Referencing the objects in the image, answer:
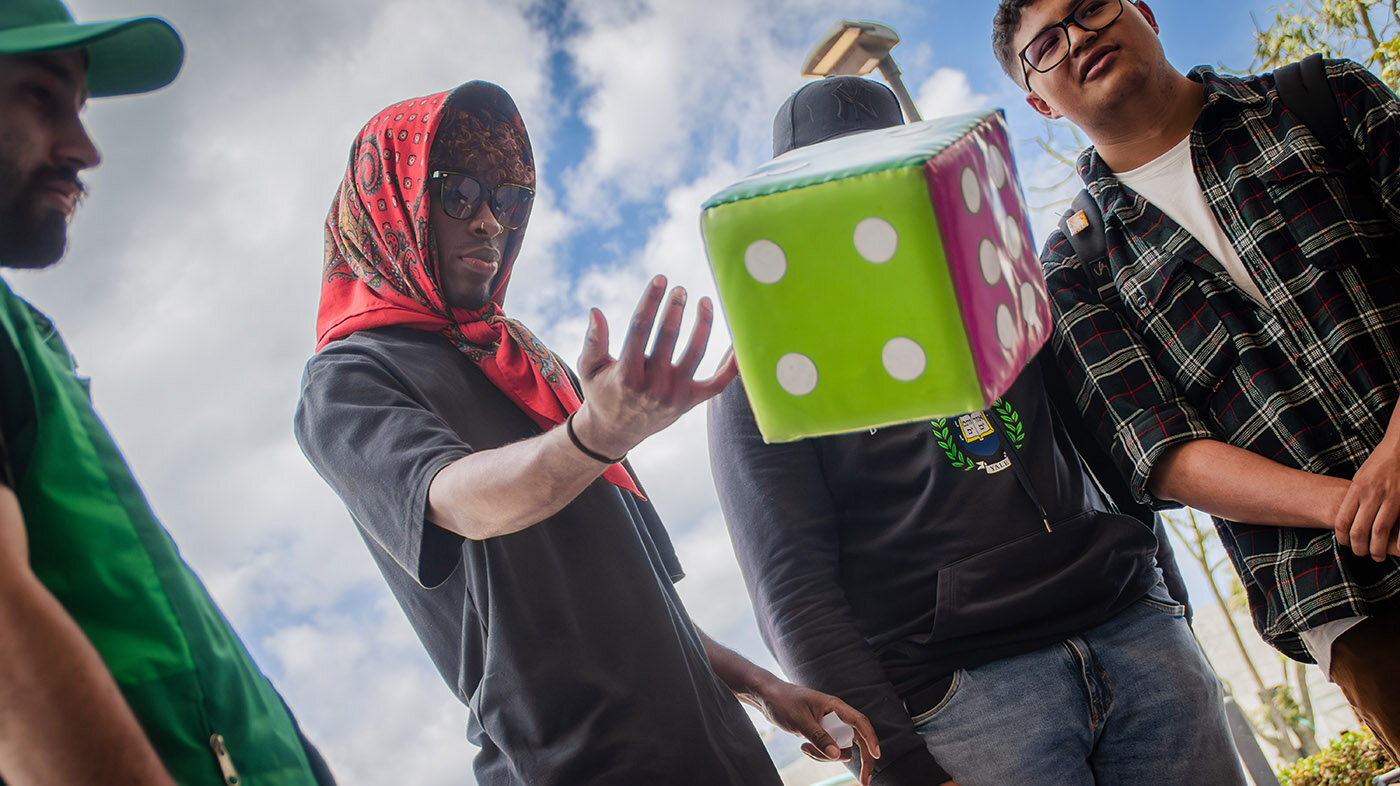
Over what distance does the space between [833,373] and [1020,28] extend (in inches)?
41.3

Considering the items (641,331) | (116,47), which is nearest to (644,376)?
(641,331)

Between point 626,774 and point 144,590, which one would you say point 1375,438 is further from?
point 144,590

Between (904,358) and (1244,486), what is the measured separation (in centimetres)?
82

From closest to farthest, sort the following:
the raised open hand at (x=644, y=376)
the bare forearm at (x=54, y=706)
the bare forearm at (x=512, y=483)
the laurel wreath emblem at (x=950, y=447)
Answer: the bare forearm at (x=54, y=706), the raised open hand at (x=644, y=376), the bare forearm at (x=512, y=483), the laurel wreath emblem at (x=950, y=447)

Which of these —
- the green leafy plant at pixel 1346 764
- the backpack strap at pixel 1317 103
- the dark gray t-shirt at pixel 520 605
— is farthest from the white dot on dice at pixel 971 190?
the green leafy plant at pixel 1346 764

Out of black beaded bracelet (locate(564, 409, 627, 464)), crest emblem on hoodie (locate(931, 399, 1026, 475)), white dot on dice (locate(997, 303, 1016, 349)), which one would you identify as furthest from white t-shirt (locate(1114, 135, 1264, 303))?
black beaded bracelet (locate(564, 409, 627, 464))

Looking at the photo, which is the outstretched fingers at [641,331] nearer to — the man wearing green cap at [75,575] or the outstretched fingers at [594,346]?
the outstretched fingers at [594,346]

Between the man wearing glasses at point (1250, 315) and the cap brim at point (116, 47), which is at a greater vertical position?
the cap brim at point (116, 47)

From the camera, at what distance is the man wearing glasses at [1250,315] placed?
1.21 meters

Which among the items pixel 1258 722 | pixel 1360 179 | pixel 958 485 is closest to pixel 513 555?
pixel 958 485

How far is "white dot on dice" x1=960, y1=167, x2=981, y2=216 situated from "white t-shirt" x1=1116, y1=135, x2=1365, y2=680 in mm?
861

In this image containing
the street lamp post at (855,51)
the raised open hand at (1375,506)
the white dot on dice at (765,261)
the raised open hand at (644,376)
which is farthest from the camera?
the street lamp post at (855,51)

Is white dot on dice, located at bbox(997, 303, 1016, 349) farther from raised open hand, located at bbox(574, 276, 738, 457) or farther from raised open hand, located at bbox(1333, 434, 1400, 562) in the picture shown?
raised open hand, located at bbox(1333, 434, 1400, 562)

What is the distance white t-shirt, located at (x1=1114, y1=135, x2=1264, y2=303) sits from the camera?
4.47 feet
